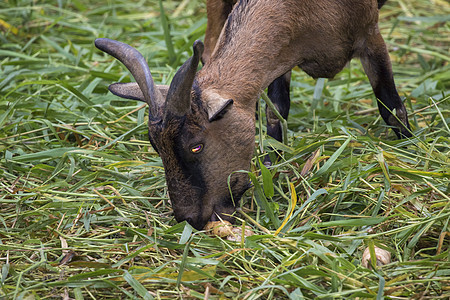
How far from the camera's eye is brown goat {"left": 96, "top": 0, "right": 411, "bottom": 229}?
167 inches

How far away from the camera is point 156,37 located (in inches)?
336

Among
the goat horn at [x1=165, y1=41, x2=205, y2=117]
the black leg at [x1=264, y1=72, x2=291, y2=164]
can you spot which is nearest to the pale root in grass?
the goat horn at [x1=165, y1=41, x2=205, y2=117]

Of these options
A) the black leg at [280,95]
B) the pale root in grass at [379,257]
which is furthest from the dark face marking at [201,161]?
the black leg at [280,95]

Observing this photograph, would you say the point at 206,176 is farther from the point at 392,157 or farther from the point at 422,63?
the point at 422,63

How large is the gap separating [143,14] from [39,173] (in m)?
4.88

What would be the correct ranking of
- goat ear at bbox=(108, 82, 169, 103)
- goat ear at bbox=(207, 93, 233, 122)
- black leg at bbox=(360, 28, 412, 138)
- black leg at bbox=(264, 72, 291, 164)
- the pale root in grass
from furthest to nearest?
Answer: black leg at bbox=(264, 72, 291, 164) → black leg at bbox=(360, 28, 412, 138) → goat ear at bbox=(108, 82, 169, 103) → goat ear at bbox=(207, 93, 233, 122) → the pale root in grass

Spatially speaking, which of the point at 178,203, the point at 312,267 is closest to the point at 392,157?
the point at 312,267

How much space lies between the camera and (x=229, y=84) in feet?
15.0

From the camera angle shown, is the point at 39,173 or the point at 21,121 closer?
the point at 39,173

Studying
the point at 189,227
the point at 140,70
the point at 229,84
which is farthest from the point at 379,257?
the point at 140,70

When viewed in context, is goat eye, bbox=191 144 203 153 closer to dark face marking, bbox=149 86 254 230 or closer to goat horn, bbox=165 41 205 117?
dark face marking, bbox=149 86 254 230

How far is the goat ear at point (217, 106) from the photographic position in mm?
4199

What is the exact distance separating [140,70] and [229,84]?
681mm

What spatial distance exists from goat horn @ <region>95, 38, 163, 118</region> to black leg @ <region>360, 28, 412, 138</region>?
2.26 metres
